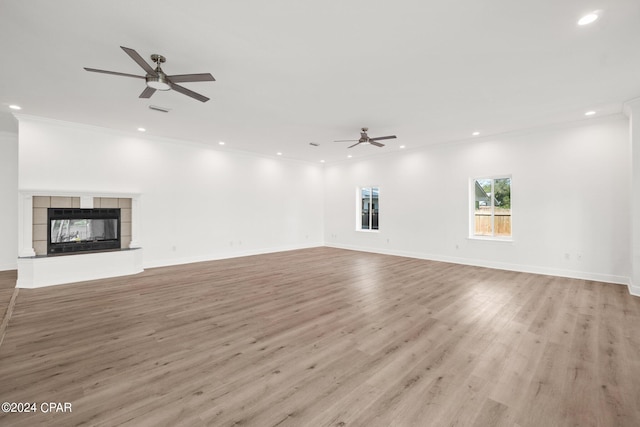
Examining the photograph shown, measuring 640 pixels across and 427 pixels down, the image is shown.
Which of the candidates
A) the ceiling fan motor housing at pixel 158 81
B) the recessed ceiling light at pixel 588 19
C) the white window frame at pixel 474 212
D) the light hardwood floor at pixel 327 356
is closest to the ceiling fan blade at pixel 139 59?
the ceiling fan motor housing at pixel 158 81

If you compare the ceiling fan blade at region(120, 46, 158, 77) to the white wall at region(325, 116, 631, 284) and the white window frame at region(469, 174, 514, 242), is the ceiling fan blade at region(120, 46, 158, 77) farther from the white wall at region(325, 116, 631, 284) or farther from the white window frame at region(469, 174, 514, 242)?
the white window frame at region(469, 174, 514, 242)

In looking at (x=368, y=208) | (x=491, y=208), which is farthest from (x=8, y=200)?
(x=491, y=208)

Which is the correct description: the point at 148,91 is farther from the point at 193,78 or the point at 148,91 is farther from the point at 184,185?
the point at 184,185

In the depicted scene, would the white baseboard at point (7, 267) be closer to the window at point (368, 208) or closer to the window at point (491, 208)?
the window at point (368, 208)

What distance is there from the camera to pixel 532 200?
5.80 m

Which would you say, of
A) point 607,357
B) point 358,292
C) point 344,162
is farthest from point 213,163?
point 607,357

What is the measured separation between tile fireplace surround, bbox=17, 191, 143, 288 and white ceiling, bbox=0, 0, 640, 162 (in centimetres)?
156

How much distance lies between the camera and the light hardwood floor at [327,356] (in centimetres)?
179

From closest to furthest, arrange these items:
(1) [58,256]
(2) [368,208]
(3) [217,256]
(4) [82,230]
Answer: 1. (1) [58,256]
2. (4) [82,230]
3. (3) [217,256]
4. (2) [368,208]

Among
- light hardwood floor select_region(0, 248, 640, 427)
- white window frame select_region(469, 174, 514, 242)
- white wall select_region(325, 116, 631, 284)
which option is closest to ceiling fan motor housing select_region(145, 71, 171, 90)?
light hardwood floor select_region(0, 248, 640, 427)

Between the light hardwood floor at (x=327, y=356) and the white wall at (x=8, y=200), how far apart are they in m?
2.94

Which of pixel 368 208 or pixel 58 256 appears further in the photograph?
pixel 368 208

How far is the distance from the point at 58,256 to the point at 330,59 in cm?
581

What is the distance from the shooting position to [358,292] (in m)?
4.40
